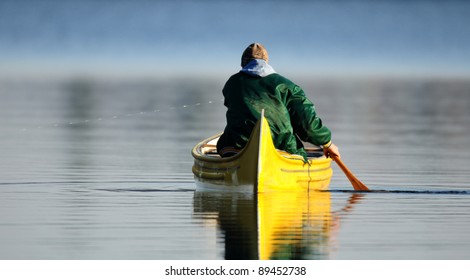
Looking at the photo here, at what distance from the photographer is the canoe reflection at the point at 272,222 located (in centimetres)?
1347

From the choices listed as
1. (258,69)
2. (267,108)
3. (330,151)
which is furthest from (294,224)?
(330,151)

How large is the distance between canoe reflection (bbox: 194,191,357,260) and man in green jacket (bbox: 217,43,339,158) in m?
0.63

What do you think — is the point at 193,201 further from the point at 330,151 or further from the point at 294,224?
the point at 330,151

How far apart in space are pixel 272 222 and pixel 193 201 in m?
1.93

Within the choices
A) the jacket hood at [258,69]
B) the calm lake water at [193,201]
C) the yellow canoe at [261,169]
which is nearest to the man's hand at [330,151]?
the yellow canoe at [261,169]

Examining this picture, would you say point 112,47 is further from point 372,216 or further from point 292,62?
point 372,216

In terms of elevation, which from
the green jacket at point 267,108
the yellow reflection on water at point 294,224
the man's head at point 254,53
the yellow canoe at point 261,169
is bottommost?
the yellow reflection on water at point 294,224

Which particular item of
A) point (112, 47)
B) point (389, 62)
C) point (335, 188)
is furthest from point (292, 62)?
point (335, 188)

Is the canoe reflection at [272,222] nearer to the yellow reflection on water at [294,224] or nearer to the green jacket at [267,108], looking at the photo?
the yellow reflection on water at [294,224]

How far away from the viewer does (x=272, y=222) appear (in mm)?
15078

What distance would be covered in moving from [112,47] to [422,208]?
11931cm

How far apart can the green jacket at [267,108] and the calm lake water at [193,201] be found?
2.22 ft

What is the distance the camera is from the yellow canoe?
54.7 feet
